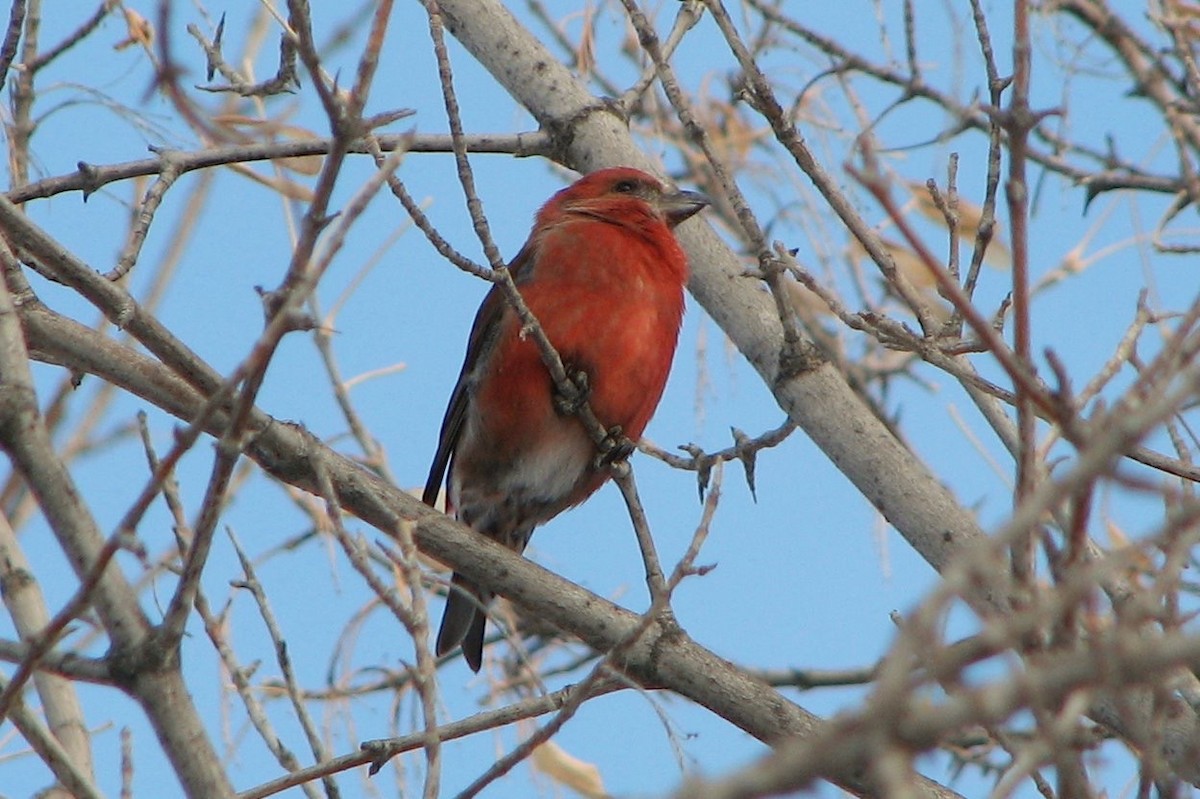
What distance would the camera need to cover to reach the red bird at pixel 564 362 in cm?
487

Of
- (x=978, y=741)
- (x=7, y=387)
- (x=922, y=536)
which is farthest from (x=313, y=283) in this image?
(x=978, y=741)

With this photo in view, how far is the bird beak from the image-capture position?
510cm

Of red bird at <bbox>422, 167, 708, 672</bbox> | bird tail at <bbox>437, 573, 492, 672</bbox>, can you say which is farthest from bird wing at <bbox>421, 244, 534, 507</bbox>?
bird tail at <bbox>437, 573, 492, 672</bbox>

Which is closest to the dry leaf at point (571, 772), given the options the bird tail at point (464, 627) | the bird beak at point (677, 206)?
the bird tail at point (464, 627)

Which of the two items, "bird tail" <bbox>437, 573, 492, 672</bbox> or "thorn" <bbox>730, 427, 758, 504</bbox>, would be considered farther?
"bird tail" <bbox>437, 573, 492, 672</bbox>

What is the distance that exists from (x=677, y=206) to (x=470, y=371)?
0.84 m

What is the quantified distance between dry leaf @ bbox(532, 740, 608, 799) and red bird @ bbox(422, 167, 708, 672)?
1.59 ft

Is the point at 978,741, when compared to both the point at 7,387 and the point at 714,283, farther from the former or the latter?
the point at 7,387

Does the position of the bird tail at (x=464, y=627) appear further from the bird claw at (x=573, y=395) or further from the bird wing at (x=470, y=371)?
the bird claw at (x=573, y=395)

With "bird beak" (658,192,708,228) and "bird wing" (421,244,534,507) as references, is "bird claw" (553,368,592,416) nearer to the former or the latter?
"bird wing" (421,244,534,507)

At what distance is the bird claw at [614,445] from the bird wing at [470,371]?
47cm

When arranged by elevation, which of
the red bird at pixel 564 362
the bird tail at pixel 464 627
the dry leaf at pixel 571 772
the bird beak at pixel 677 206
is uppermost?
the bird beak at pixel 677 206

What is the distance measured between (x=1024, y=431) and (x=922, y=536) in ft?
5.63

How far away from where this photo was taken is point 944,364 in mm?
2947
